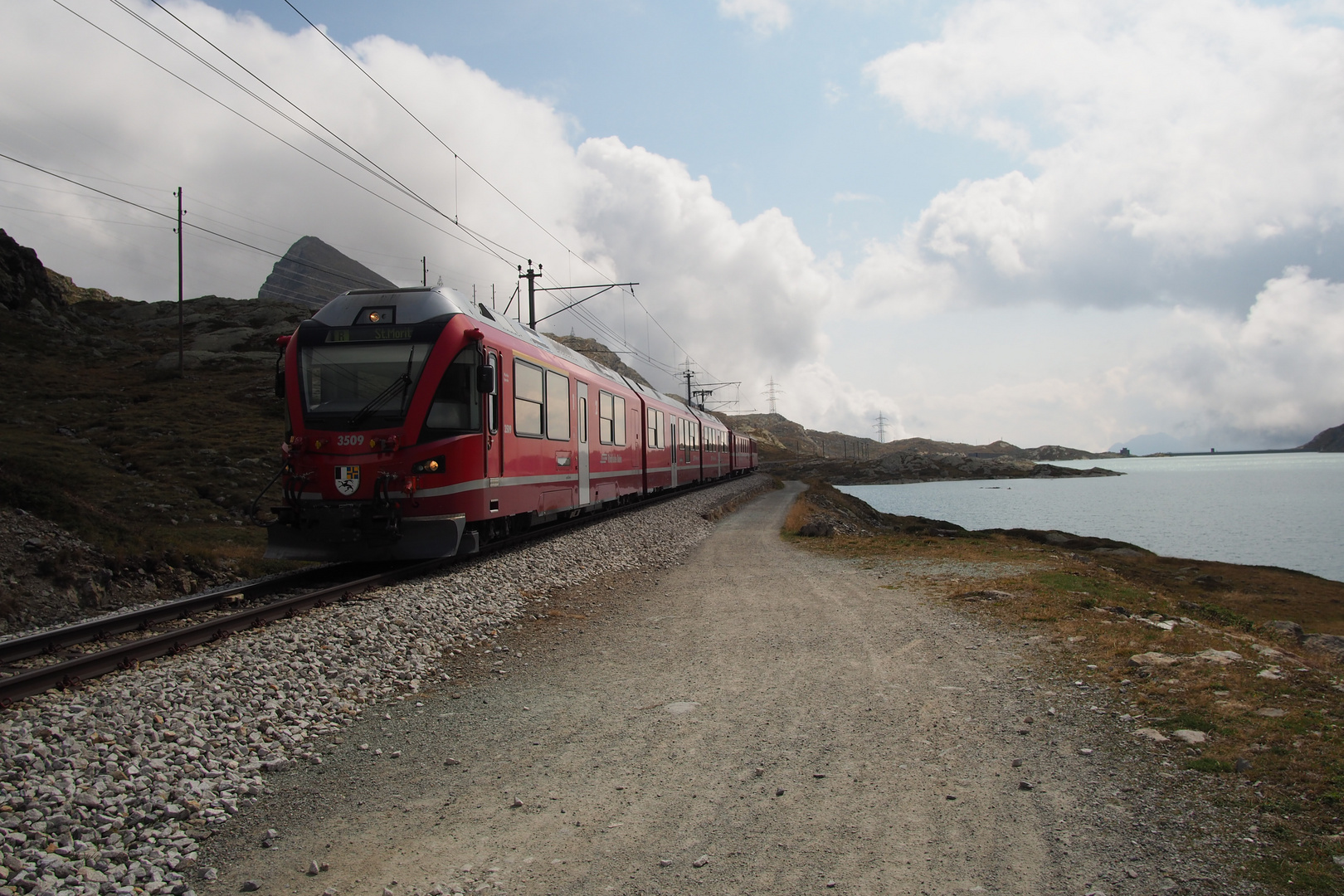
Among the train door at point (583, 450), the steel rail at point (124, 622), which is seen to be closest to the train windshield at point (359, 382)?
the steel rail at point (124, 622)

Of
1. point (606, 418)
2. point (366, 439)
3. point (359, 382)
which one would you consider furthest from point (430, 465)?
point (606, 418)

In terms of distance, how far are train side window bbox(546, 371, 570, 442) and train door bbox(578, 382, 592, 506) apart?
38.2 inches

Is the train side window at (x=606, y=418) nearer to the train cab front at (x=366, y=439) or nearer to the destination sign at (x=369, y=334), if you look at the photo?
the train cab front at (x=366, y=439)

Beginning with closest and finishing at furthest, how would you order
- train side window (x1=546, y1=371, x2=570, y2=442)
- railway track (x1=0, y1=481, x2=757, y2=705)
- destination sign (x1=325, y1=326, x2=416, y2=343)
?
railway track (x1=0, y1=481, x2=757, y2=705) < destination sign (x1=325, y1=326, x2=416, y2=343) < train side window (x1=546, y1=371, x2=570, y2=442)

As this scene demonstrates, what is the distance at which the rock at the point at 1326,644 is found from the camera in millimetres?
11703

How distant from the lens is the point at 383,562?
12570 mm

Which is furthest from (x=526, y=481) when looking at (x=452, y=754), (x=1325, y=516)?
(x=1325, y=516)

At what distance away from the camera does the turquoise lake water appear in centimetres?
3969

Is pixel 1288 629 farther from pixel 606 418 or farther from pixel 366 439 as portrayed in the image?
pixel 366 439

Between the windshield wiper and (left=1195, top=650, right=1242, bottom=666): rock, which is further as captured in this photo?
the windshield wiper

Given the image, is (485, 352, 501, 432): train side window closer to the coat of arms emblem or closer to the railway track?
the coat of arms emblem

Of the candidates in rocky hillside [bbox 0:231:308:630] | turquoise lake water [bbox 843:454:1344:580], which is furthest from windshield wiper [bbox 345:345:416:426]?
turquoise lake water [bbox 843:454:1344:580]

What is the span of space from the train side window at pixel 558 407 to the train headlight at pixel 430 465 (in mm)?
3944

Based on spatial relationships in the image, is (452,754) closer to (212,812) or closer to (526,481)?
(212,812)
